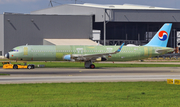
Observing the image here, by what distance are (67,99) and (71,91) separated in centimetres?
344

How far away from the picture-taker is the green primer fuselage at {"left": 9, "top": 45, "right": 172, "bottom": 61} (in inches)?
1930

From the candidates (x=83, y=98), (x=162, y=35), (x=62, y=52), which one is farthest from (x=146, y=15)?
(x=83, y=98)

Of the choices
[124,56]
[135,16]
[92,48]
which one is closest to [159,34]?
[124,56]

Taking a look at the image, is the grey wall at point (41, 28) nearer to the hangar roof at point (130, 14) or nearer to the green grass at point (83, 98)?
the hangar roof at point (130, 14)

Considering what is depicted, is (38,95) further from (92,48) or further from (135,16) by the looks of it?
(135,16)

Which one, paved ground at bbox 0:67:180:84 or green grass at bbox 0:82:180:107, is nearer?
green grass at bbox 0:82:180:107

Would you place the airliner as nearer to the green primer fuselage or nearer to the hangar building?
the green primer fuselage

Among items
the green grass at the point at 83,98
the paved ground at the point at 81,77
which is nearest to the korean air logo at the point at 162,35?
the paved ground at the point at 81,77

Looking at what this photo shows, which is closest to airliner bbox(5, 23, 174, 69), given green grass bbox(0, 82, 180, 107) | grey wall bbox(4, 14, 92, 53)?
green grass bbox(0, 82, 180, 107)

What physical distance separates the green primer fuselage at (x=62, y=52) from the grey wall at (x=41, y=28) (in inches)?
1405

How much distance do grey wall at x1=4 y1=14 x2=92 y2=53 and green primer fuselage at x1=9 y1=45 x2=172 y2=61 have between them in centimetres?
3569

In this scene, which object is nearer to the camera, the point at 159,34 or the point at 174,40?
the point at 159,34

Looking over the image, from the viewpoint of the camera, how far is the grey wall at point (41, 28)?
83.6 m

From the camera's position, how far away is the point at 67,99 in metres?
17.6
